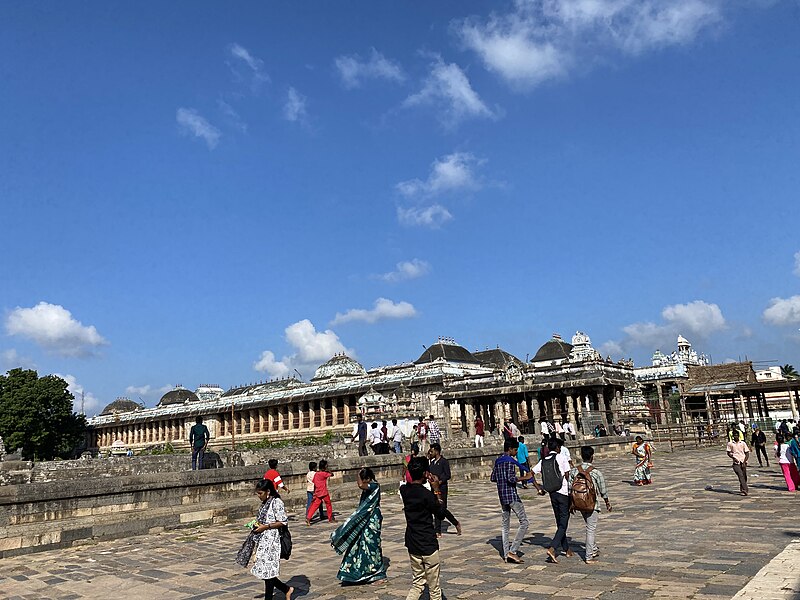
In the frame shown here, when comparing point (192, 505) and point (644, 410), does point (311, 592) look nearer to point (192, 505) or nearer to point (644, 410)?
point (192, 505)

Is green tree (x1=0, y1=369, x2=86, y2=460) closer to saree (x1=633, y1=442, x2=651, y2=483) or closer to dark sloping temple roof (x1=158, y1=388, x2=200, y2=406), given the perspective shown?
dark sloping temple roof (x1=158, y1=388, x2=200, y2=406)

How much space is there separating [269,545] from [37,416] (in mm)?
51319

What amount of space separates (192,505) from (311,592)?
6.79 metres

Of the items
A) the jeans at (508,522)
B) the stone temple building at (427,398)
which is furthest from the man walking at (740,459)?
the stone temple building at (427,398)

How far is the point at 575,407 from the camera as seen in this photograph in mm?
47156

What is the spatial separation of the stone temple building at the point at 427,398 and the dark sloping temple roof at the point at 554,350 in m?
A: 0.15

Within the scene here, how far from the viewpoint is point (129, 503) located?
1236 cm

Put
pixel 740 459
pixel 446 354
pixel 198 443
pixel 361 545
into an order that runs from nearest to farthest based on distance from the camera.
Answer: pixel 361 545, pixel 740 459, pixel 198 443, pixel 446 354

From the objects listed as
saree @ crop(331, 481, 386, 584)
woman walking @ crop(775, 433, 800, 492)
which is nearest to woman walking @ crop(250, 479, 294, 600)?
saree @ crop(331, 481, 386, 584)

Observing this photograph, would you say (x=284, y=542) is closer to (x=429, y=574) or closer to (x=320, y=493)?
(x=429, y=574)

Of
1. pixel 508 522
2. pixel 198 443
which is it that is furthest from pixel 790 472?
pixel 198 443

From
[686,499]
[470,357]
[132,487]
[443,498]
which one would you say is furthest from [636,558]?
[470,357]

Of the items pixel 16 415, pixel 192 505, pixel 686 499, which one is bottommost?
pixel 686 499

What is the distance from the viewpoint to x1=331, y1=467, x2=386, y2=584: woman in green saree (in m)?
7.48
